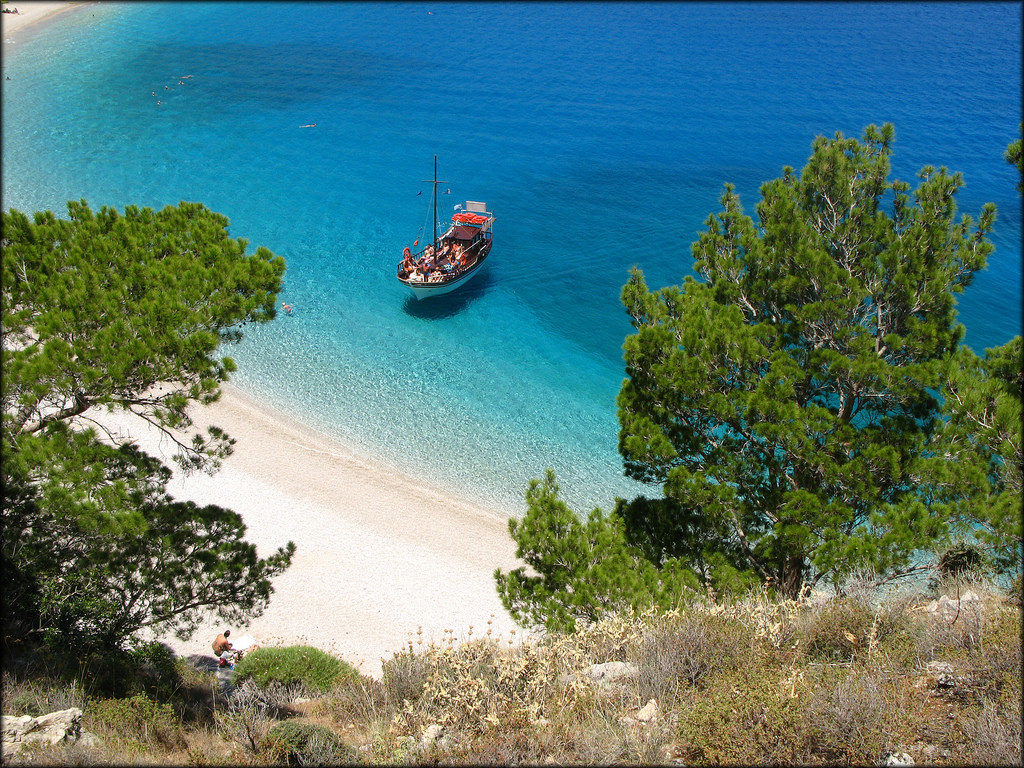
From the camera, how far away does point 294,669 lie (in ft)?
33.8

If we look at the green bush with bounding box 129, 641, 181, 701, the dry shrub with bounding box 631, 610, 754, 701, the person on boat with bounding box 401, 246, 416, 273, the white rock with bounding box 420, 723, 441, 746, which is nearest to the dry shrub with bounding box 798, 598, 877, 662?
the dry shrub with bounding box 631, 610, 754, 701

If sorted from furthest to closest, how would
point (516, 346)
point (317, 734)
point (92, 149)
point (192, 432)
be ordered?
point (92, 149), point (516, 346), point (192, 432), point (317, 734)

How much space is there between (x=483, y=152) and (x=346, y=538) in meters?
27.2

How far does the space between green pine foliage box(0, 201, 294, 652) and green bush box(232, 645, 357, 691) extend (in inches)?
64.0

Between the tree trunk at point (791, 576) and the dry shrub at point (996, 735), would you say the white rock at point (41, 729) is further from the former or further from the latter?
the tree trunk at point (791, 576)

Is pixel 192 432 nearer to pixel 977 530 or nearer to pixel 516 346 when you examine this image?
pixel 516 346

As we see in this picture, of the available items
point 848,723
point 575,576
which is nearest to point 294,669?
point 575,576

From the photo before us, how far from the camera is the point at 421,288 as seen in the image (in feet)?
80.1

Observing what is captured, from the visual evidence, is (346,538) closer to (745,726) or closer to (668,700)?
(668,700)

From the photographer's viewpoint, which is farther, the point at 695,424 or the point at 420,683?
the point at 695,424

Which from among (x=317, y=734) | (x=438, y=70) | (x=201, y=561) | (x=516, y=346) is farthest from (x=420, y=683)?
(x=438, y=70)

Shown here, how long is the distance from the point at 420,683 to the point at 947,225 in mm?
8277

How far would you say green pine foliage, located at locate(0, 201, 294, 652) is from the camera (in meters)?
7.04

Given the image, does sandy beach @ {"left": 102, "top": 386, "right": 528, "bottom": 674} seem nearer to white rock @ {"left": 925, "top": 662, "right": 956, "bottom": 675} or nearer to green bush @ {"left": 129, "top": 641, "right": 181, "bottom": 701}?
green bush @ {"left": 129, "top": 641, "right": 181, "bottom": 701}
